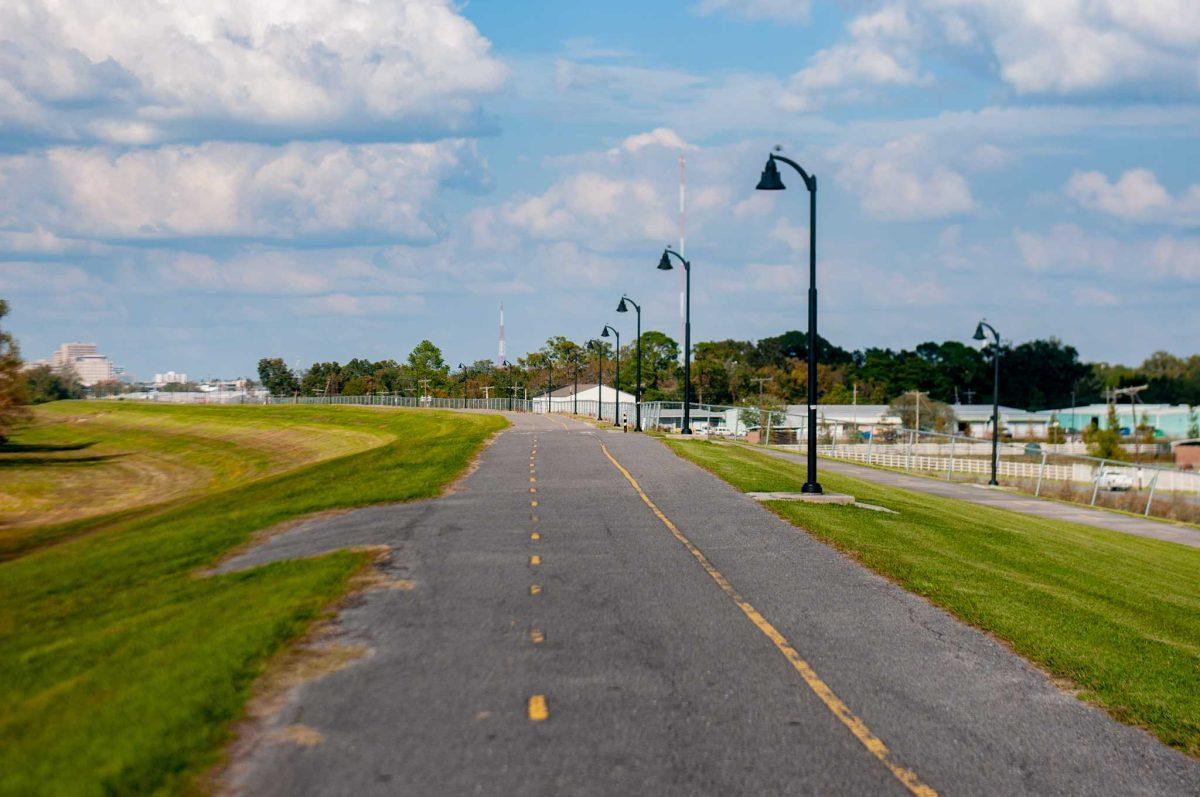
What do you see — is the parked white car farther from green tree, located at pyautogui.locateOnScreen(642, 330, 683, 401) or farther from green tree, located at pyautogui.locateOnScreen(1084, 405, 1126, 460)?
green tree, located at pyautogui.locateOnScreen(642, 330, 683, 401)

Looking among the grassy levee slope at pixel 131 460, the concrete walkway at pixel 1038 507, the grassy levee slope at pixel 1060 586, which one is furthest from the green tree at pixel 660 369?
the grassy levee slope at pixel 1060 586

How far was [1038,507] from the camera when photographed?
3838 centimetres

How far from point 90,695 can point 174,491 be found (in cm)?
5759

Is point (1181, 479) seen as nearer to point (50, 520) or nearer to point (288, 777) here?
point (50, 520)

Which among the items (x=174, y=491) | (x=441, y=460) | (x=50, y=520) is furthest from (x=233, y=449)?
(x=441, y=460)

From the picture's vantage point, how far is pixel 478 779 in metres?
7.33

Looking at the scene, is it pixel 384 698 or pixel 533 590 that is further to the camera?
pixel 533 590

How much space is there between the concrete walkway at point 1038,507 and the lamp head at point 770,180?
633 inches

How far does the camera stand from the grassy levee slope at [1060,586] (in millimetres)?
11328

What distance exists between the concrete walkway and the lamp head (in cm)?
1608

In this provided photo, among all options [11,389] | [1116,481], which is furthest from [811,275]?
[11,389]

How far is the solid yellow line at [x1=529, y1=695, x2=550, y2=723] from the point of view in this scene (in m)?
8.58

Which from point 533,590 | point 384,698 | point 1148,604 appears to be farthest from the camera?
point 1148,604

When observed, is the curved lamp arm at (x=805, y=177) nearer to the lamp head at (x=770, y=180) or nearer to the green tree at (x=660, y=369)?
the lamp head at (x=770, y=180)
